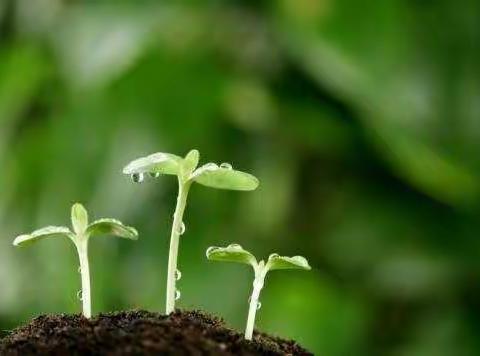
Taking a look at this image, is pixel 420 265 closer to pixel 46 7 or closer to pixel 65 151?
pixel 65 151

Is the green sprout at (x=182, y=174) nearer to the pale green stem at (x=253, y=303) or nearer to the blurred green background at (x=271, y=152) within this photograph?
the pale green stem at (x=253, y=303)

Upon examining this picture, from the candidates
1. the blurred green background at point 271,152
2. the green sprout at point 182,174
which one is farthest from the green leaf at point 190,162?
the blurred green background at point 271,152

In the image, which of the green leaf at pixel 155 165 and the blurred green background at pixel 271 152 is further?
the blurred green background at pixel 271 152

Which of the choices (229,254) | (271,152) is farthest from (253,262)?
(271,152)

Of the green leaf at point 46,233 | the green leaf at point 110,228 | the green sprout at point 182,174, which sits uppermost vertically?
the green sprout at point 182,174

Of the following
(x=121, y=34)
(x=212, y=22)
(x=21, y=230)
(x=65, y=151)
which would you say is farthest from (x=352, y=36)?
(x=21, y=230)

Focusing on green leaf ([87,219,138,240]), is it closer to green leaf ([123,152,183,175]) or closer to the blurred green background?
green leaf ([123,152,183,175])
